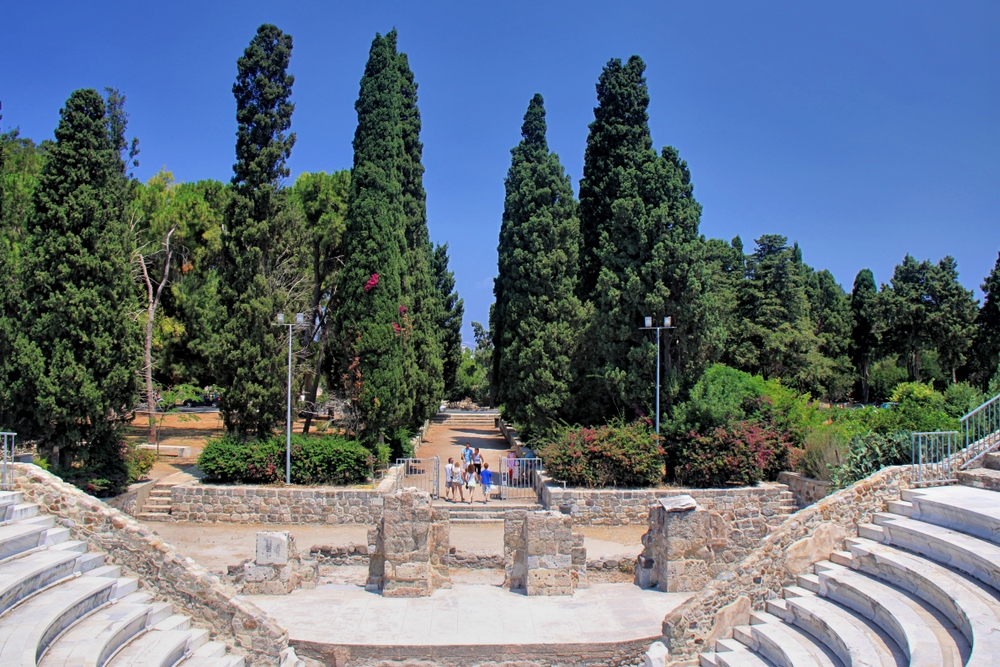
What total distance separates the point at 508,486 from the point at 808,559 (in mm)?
11732

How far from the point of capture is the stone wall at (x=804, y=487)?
1736 cm

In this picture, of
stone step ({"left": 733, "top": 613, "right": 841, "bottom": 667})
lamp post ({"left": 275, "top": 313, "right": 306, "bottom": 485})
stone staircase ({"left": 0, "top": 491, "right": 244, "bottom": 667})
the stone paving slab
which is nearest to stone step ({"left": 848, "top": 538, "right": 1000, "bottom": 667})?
stone step ({"left": 733, "top": 613, "right": 841, "bottom": 667})

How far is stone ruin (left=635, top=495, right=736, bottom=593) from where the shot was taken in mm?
11578

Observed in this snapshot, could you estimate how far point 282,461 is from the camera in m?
18.9

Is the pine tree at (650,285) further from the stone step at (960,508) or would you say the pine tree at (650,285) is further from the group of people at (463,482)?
the stone step at (960,508)

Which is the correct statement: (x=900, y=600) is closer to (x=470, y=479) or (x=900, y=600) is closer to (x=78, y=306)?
(x=470, y=479)

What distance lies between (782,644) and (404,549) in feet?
18.5

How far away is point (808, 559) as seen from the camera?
374 inches

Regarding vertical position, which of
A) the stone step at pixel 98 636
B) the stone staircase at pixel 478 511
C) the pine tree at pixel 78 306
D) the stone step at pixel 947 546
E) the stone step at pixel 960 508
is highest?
the pine tree at pixel 78 306

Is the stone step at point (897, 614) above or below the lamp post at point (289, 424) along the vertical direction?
below

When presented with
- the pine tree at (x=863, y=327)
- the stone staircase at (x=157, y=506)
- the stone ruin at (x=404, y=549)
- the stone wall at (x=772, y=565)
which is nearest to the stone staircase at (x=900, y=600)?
the stone wall at (x=772, y=565)

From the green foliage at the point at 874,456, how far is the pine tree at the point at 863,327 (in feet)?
133

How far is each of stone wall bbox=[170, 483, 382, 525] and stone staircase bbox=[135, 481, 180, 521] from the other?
31 cm

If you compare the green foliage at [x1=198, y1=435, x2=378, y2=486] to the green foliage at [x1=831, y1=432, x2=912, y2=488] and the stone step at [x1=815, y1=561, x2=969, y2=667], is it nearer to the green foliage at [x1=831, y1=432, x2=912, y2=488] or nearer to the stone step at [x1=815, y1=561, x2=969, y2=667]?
the green foliage at [x1=831, y1=432, x2=912, y2=488]
